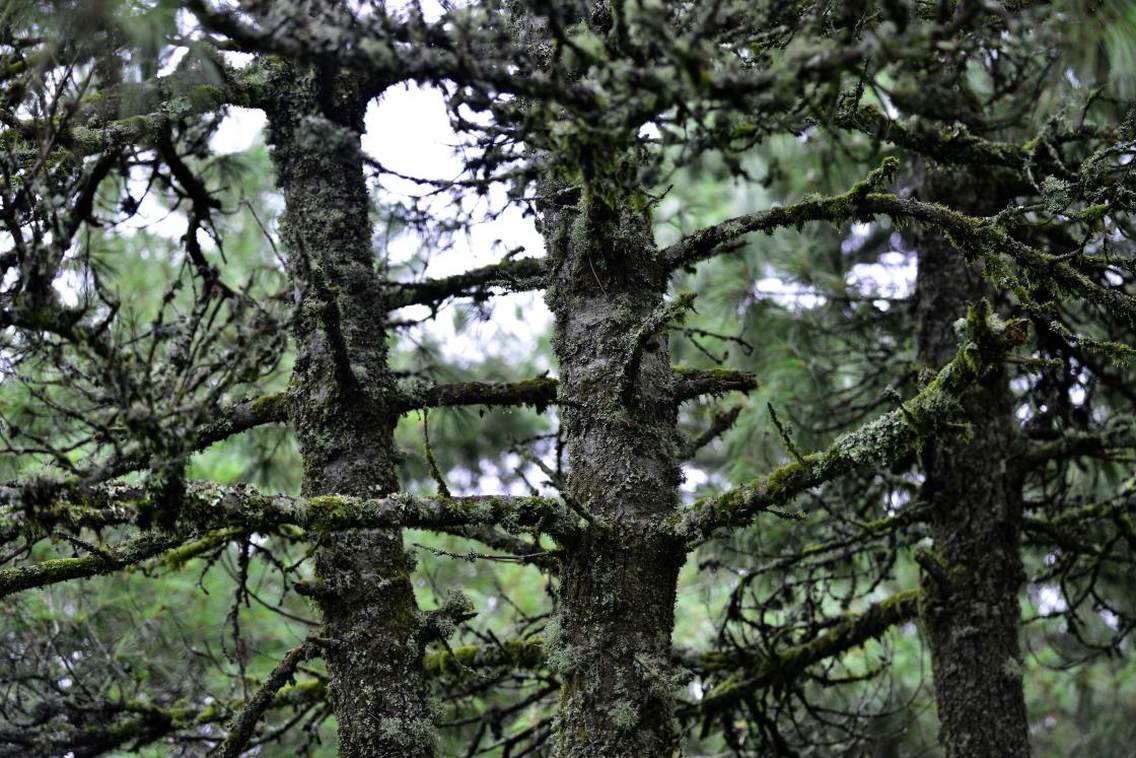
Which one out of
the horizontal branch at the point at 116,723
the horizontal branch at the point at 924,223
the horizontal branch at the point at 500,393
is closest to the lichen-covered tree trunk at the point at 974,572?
the horizontal branch at the point at 924,223

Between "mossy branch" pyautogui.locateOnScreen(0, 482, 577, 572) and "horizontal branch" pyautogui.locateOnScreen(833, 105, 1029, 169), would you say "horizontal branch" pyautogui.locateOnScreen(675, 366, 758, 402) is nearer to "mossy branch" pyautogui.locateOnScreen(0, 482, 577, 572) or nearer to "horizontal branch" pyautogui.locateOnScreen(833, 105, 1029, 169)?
"mossy branch" pyautogui.locateOnScreen(0, 482, 577, 572)

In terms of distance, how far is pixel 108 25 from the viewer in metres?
2.36


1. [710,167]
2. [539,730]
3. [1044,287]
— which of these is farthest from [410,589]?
[710,167]

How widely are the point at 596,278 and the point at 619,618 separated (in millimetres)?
999

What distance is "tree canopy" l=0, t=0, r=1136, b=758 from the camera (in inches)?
90.7

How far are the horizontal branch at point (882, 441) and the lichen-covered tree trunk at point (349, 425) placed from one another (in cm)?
103

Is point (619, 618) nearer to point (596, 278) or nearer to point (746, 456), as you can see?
point (596, 278)

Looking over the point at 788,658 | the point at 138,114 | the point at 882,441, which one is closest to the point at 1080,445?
the point at 788,658

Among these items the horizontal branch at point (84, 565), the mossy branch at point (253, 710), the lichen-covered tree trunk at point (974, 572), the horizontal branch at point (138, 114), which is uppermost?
the horizontal branch at point (138, 114)

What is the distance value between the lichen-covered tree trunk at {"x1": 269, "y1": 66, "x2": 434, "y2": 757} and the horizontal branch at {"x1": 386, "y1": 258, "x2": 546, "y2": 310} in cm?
17

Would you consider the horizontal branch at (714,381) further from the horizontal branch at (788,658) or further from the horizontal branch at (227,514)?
the horizontal branch at (788,658)

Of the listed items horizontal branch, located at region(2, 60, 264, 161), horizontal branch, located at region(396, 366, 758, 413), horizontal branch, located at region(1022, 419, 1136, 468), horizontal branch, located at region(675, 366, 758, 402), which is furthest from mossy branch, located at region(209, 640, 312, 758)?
horizontal branch, located at region(1022, 419, 1136, 468)

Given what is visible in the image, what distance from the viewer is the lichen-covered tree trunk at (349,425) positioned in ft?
11.2

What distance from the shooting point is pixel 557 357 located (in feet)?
11.4
